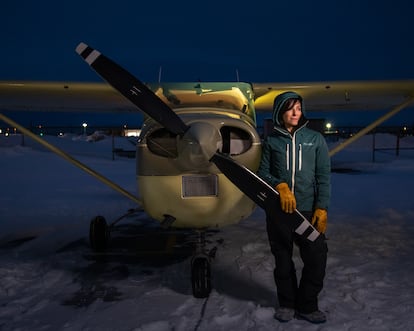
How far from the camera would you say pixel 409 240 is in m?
5.52

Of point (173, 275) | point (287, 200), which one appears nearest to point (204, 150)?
point (287, 200)

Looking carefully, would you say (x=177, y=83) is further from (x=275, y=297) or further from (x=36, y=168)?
(x=36, y=168)

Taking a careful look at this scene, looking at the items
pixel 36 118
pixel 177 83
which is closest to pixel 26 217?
pixel 177 83

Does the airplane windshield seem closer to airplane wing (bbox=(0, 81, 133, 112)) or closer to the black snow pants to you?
airplane wing (bbox=(0, 81, 133, 112))

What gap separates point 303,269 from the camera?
→ 3.18m

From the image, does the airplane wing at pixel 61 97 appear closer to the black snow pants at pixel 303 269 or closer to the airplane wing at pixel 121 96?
the airplane wing at pixel 121 96

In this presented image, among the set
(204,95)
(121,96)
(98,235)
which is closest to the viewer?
(204,95)

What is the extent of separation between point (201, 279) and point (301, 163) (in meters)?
1.40

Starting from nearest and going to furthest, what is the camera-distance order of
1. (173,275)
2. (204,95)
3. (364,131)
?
1. (173,275)
2. (204,95)
3. (364,131)

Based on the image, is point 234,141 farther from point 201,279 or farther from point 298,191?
point 201,279

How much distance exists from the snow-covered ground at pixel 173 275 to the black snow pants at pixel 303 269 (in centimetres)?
19

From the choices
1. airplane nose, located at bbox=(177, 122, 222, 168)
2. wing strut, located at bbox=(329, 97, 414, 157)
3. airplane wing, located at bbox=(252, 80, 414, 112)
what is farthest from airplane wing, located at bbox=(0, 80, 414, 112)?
airplane nose, located at bbox=(177, 122, 222, 168)

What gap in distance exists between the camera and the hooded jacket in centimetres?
315

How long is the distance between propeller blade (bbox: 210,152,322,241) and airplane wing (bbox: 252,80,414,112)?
10.00 ft
